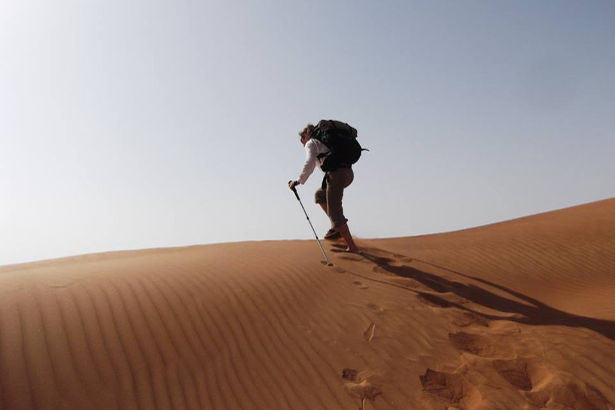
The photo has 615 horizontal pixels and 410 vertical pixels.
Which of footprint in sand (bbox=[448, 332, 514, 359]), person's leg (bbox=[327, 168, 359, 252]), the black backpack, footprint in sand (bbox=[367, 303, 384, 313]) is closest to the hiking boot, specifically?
person's leg (bbox=[327, 168, 359, 252])

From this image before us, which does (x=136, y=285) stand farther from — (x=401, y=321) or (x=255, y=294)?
(x=401, y=321)

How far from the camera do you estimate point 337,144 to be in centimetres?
604

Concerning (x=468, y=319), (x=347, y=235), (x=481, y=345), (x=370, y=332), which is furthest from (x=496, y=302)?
(x=347, y=235)

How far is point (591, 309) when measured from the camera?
5121mm

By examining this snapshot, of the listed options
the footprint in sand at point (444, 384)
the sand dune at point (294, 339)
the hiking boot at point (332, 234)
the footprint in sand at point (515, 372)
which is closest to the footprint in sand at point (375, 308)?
the sand dune at point (294, 339)

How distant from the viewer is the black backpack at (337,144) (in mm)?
6039

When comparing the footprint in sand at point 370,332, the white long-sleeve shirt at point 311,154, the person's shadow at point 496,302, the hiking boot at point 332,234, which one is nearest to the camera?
the footprint in sand at point 370,332

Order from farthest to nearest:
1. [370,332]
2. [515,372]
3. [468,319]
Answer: [468,319] → [370,332] → [515,372]

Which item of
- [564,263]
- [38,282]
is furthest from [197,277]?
[564,263]

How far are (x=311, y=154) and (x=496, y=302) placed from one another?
10.6 ft

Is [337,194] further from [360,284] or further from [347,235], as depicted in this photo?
[360,284]

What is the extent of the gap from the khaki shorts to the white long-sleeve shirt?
0.32 metres

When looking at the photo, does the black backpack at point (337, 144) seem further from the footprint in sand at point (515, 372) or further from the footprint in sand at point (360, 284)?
the footprint in sand at point (515, 372)

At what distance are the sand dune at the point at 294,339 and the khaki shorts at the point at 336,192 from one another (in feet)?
2.32
